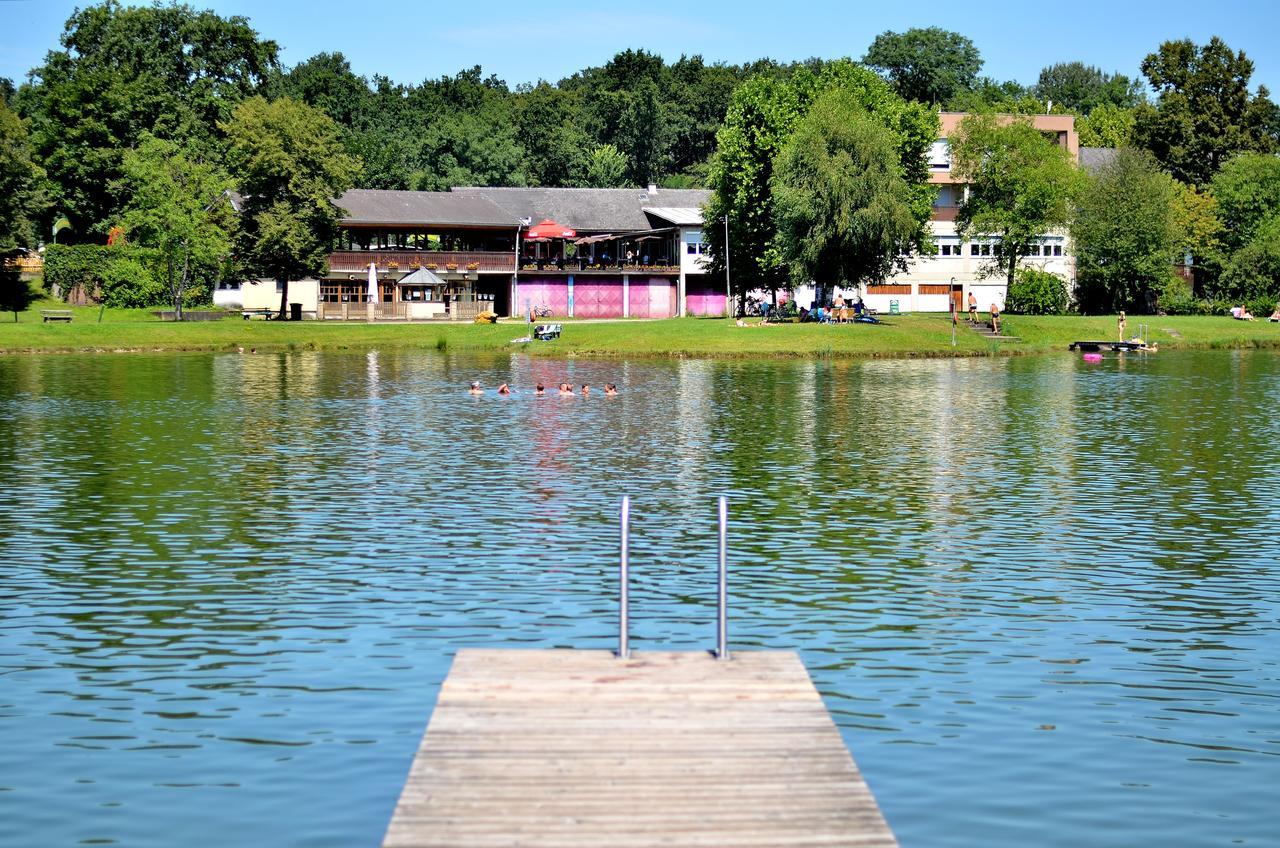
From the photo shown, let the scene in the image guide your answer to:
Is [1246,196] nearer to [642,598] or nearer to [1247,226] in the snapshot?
[1247,226]

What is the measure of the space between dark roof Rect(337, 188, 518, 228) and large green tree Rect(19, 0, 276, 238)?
14.0 metres

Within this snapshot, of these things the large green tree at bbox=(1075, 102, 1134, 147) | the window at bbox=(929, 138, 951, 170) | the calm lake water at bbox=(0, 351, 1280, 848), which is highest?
the large green tree at bbox=(1075, 102, 1134, 147)

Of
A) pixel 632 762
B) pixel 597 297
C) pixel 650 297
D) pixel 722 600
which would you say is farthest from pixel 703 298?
pixel 632 762

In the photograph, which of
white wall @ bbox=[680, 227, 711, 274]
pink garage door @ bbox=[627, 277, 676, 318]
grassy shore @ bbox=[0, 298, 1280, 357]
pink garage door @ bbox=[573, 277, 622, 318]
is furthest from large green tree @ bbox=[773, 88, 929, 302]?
pink garage door @ bbox=[573, 277, 622, 318]

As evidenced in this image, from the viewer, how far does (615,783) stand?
11797 millimetres

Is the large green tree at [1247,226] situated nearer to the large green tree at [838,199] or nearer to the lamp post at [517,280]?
the large green tree at [838,199]

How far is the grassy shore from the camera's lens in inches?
3516

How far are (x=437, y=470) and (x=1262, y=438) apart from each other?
26.0 m

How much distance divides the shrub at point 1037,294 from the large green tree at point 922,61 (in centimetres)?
6500

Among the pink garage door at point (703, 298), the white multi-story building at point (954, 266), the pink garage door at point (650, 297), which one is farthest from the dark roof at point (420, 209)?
the white multi-story building at point (954, 266)

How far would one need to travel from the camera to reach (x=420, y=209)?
12481cm

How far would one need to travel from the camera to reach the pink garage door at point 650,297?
131 m

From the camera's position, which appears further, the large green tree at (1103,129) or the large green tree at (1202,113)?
the large green tree at (1103,129)

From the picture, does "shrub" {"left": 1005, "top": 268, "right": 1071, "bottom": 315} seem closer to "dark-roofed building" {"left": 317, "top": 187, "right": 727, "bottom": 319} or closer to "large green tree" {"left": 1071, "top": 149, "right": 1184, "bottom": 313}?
"large green tree" {"left": 1071, "top": 149, "right": 1184, "bottom": 313}
